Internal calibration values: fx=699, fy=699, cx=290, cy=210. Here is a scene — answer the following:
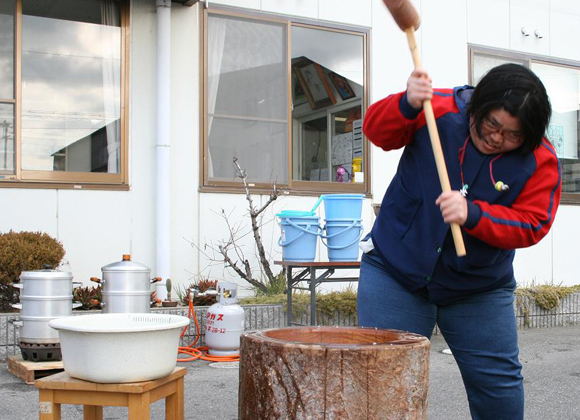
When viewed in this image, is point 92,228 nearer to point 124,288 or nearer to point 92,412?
point 124,288

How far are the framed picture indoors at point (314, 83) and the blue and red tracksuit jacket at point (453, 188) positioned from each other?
5.55 metres

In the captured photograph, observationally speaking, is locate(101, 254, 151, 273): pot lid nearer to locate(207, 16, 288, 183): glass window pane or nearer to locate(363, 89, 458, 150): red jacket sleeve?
locate(207, 16, 288, 183): glass window pane

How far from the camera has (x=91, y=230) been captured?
22.6 ft

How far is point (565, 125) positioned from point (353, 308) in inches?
203

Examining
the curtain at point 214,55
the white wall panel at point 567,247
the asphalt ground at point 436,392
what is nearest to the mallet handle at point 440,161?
the asphalt ground at point 436,392

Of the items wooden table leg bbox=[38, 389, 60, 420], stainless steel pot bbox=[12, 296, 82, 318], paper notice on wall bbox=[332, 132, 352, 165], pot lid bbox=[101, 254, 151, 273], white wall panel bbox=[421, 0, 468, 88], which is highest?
white wall panel bbox=[421, 0, 468, 88]

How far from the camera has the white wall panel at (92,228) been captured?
22.3ft

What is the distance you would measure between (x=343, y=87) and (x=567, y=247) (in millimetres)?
3972

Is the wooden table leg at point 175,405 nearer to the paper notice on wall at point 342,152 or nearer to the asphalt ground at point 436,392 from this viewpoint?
the asphalt ground at point 436,392

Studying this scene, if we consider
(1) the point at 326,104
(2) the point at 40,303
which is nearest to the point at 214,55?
(1) the point at 326,104

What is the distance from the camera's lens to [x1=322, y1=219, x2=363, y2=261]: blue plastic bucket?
6.54m

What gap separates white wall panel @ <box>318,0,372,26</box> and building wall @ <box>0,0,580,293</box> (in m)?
0.01

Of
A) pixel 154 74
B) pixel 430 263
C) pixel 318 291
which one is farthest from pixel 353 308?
pixel 430 263

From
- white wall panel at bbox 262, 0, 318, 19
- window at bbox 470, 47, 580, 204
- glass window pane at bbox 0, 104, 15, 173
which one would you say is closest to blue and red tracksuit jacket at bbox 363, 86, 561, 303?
glass window pane at bbox 0, 104, 15, 173
